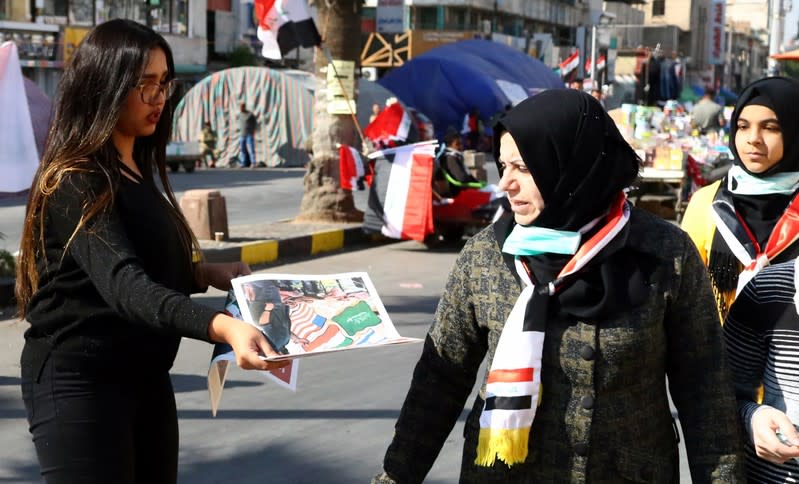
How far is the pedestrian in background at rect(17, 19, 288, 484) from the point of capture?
107 inches

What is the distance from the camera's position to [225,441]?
5.92 metres

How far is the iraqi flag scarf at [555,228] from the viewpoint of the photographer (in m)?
2.60

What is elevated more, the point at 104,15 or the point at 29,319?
the point at 104,15

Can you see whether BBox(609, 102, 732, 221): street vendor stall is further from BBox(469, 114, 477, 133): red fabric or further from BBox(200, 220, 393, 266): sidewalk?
BBox(469, 114, 477, 133): red fabric

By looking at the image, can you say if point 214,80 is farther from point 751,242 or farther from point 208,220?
point 751,242

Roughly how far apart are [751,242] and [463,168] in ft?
34.5

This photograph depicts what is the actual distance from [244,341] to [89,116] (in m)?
0.69

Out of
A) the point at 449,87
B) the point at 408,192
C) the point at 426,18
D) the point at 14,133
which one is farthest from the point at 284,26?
the point at 426,18

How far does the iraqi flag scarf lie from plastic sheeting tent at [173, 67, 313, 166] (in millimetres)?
28212

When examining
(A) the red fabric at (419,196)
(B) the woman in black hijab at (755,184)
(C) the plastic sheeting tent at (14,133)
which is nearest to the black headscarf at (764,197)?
(B) the woman in black hijab at (755,184)

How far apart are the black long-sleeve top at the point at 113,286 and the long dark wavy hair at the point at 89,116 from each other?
3cm

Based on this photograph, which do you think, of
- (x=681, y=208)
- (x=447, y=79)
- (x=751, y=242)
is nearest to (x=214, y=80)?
(x=447, y=79)

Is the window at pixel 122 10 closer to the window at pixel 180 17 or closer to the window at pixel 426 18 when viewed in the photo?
→ the window at pixel 180 17

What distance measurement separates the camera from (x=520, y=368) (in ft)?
8.59
